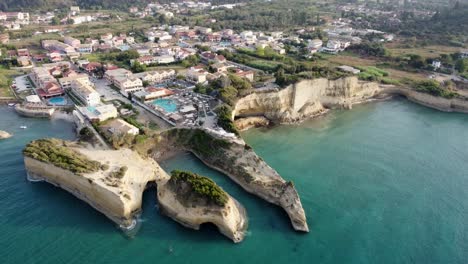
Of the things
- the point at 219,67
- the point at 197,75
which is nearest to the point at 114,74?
the point at 197,75

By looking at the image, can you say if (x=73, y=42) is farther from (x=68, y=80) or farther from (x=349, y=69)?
(x=349, y=69)

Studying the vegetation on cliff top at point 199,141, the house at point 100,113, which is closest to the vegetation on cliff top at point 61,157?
the house at point 100,113

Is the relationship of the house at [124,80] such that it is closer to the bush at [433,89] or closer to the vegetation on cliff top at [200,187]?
the vegetation on cliff top at [200,187]

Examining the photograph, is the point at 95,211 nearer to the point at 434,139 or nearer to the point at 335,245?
the point at 335,245

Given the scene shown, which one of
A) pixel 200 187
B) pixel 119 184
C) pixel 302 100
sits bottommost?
pixel 119 184

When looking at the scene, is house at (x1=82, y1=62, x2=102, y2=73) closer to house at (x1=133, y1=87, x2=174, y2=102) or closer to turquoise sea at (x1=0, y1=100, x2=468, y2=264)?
house at (x1=133, y1=87, x2=174, y2=102)

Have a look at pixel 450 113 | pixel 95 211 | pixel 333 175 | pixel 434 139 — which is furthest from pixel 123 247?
pixel 450 113
